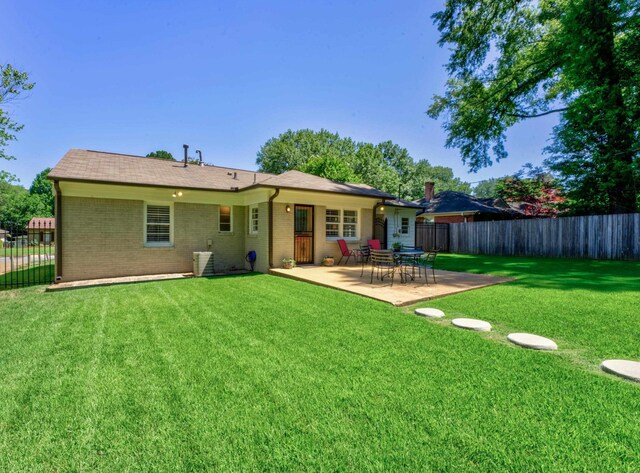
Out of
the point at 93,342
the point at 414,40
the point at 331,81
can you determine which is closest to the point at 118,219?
the point at 93,342

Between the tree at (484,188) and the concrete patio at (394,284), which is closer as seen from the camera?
the concrete patio at (394,284)

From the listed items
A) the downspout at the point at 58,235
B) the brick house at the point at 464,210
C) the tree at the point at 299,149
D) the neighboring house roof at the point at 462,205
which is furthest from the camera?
the tree at the point at 299,149

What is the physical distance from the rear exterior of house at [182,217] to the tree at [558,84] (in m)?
9.76

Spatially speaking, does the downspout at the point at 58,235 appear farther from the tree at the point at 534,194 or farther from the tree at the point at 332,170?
the tree at the point at 534,194

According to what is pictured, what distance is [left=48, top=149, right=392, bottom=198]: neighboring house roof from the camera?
386 inches

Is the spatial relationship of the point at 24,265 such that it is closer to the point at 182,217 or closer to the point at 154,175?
the point at 154,175

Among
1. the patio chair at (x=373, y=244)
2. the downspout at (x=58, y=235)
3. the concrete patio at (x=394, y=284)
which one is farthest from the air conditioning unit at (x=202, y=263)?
the patio chair at (x=373, y=244)

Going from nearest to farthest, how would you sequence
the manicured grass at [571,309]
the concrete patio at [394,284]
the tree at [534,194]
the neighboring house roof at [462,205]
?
the manicured grass at [571,309] → the concrete patio at [394,284] → the tree at [534,194] → the neighboring house roof at [462,205]

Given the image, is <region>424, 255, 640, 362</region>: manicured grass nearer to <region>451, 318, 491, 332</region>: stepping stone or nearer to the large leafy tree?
<region>451, 318, 491, 332</region>: stepping stone

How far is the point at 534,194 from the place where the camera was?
78.3 feet

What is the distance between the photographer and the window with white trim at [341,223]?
41.8 feet

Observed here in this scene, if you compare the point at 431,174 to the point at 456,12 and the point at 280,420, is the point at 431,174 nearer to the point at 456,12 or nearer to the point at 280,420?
the point at 456,12

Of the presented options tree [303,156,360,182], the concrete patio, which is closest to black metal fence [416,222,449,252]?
tree [303,156,360,182]

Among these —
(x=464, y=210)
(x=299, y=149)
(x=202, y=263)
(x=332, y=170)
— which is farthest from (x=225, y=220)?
(x=299, y=149)
